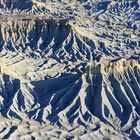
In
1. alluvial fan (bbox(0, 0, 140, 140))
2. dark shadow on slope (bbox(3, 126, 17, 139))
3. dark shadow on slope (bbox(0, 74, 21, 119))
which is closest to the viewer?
dark shadow on slope (bbox(3, 126, 17, 139))

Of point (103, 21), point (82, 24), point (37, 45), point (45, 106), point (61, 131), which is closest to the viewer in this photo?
point (61, 131)

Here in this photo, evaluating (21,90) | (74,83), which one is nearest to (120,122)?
(74,83)

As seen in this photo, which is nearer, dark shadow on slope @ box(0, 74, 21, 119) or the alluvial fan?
the alluvial fan

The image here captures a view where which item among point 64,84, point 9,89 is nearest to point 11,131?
point 9,89

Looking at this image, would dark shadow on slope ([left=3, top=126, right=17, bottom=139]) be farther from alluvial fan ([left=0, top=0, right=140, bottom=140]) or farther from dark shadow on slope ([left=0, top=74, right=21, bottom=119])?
dark shadow on slope ([left=0, top=74, right=21, bottom=119])

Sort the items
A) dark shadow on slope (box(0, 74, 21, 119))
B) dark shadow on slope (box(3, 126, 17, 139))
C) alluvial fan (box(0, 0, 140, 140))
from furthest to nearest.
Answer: dark shadow on slope (box(0, 74, 21, 119)), alluvial fan (box(0, 0, 140, 140)), dark shadow on slope (box(3, 126, 17, 139))

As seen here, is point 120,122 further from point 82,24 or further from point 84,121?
point 82,24

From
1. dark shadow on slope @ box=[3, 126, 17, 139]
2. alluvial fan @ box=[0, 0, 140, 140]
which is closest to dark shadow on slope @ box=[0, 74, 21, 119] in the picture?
alluvial fan @ box=[0, 0, 140, 140]

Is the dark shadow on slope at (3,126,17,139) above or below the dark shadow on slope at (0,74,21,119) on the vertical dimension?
below

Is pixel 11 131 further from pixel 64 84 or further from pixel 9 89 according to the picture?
pixel 64 84
